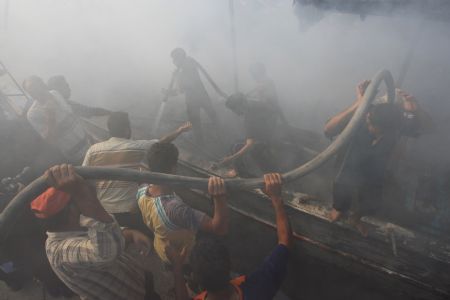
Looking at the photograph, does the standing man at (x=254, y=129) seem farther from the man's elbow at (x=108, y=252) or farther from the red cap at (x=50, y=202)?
the red cap at (x=50, y=202)

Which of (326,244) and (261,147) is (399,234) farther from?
(261,147)

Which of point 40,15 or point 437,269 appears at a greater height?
point 40,15

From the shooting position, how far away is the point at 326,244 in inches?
131

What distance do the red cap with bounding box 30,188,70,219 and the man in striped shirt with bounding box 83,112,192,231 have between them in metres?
0.94

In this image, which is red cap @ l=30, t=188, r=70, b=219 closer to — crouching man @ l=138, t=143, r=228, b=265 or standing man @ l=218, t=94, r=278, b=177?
crouching man @ l=138, t=143, r=228, b=265

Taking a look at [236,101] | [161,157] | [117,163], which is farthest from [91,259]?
[236,101]

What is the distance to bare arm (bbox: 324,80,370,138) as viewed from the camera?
323 centimetres

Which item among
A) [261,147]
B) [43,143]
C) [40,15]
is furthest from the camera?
[40,15]

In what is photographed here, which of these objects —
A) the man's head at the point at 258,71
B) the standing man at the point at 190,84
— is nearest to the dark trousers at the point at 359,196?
the man's head at the point at 258,71

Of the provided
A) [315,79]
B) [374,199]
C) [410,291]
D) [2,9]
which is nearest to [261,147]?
[374,199]

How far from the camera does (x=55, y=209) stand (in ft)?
7.54

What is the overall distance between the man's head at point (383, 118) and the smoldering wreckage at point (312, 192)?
4 centimetres

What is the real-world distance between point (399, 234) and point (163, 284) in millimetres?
2890

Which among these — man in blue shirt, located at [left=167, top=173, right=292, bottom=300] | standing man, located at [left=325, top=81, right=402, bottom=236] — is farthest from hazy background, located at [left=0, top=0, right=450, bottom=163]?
man in blue shirt, located at [left=167, top=173, right=292, bottom=300]
